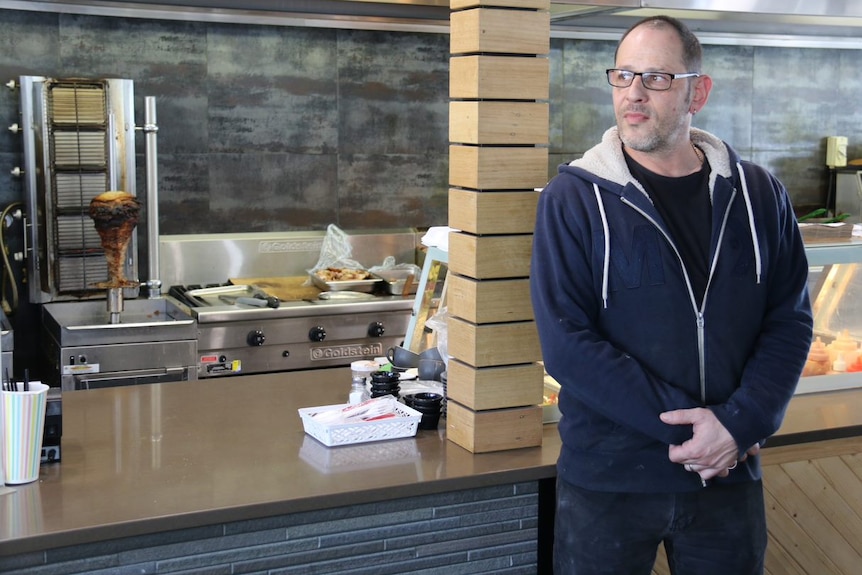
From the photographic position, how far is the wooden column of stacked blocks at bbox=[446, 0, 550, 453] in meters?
2.50

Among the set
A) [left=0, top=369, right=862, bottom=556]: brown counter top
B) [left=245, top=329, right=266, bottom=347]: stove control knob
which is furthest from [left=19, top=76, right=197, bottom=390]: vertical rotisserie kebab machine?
[left=0, top=369, right=862, bottom=556]: brown counter top

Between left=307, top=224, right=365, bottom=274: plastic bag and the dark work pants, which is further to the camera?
left=307, top=224, right=365, bottom=274: plastic bag

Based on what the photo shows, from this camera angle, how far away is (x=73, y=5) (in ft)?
15.9

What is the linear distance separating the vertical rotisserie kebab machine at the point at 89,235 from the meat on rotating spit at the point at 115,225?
11mm

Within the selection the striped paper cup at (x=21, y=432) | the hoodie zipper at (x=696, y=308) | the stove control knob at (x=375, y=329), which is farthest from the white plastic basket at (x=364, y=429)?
the stove control knob at (x=375, y=329)

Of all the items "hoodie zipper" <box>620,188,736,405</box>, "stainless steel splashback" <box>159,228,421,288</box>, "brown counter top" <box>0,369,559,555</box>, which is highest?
"hoodie zipper" <box>620,188,736,405</box>

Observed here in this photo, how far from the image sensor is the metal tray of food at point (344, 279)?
5.11m

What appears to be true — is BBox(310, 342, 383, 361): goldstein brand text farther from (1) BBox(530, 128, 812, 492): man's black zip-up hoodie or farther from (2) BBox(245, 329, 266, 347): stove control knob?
(1) BBox(530, 128, 812, 492): man's black zip-up hoodie

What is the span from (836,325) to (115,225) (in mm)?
2815

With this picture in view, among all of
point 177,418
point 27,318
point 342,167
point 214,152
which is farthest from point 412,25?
point 177,418

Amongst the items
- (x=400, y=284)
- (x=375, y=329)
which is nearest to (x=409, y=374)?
(x=375, y=329)

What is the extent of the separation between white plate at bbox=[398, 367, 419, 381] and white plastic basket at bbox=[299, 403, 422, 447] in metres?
0.41

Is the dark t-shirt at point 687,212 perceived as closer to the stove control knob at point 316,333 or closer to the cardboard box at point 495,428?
the cardboard box at point 495,428

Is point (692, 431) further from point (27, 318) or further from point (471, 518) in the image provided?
point (27, 318)
